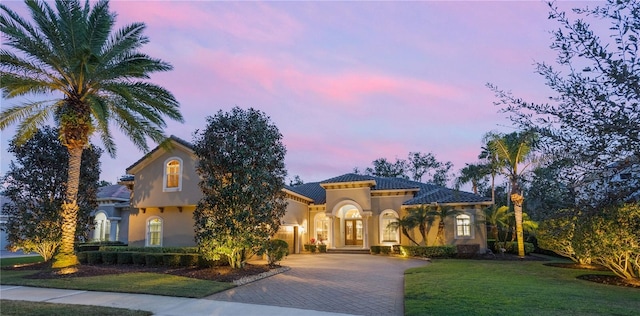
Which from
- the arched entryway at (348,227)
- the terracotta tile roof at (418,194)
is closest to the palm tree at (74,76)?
the terracotta tile roof at (418,194)

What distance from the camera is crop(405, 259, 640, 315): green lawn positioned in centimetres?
849

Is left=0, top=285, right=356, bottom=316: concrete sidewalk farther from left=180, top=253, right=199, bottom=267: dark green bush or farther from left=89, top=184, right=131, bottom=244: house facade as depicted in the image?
left=89, top=184, right=131, bottom=244: house facade

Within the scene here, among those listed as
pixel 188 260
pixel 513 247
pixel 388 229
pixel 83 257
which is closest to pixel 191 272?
pixel 188 260

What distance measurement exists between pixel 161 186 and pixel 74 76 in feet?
25.3

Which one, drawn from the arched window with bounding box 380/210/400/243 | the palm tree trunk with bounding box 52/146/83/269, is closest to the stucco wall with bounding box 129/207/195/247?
the palm tree trunk with bounding box 52/146/83/269

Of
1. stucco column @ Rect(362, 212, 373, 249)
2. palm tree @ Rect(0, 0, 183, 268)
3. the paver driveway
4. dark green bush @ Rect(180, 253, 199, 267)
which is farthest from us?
stucco column @ Rect(362, 212, 373, 249)

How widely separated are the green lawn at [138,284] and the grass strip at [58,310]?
78.9 inches

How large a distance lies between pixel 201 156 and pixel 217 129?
51.0 inches

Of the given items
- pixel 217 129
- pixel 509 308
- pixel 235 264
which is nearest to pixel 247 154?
pixel 217 129

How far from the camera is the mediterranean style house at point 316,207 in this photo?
2091 centimetres

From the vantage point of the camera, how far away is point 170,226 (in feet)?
69.9

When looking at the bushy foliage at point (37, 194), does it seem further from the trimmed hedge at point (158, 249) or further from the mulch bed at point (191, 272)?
the mulch bed at point (191, 272)

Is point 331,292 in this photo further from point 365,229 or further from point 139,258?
point 365,229

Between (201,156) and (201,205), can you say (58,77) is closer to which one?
(201,156)
